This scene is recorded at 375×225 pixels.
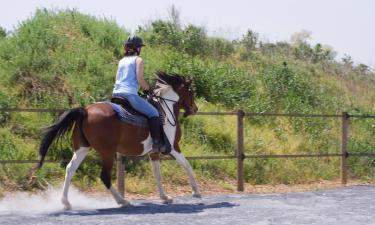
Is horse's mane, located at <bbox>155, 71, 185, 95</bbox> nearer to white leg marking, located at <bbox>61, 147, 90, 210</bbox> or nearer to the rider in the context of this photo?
the rider

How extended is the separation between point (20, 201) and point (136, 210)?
201 centimetres

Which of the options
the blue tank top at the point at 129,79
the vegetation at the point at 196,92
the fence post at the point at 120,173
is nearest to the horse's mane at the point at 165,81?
the blue tank top at the point at 129,79

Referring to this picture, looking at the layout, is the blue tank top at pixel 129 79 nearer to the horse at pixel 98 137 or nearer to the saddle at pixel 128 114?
the saddle at pixel 128 114

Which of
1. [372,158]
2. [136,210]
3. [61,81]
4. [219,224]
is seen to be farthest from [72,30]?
[219,224]

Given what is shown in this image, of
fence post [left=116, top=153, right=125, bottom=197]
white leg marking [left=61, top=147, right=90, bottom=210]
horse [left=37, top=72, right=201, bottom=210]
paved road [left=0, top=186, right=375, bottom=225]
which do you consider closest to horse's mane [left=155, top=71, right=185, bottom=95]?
horse [left=37, top=72, right=201, bottom=210]

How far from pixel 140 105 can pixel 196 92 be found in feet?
27.5

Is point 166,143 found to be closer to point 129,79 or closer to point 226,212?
point 129,79

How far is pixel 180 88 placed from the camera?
31.4ft

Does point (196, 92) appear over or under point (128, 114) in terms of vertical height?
over

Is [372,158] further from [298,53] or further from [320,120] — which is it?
[298,53]

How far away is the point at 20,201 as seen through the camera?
9062 mm

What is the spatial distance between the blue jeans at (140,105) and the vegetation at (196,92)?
2.70 m

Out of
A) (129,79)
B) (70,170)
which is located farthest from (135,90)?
(70,170)

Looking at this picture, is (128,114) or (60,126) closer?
(60,126)
